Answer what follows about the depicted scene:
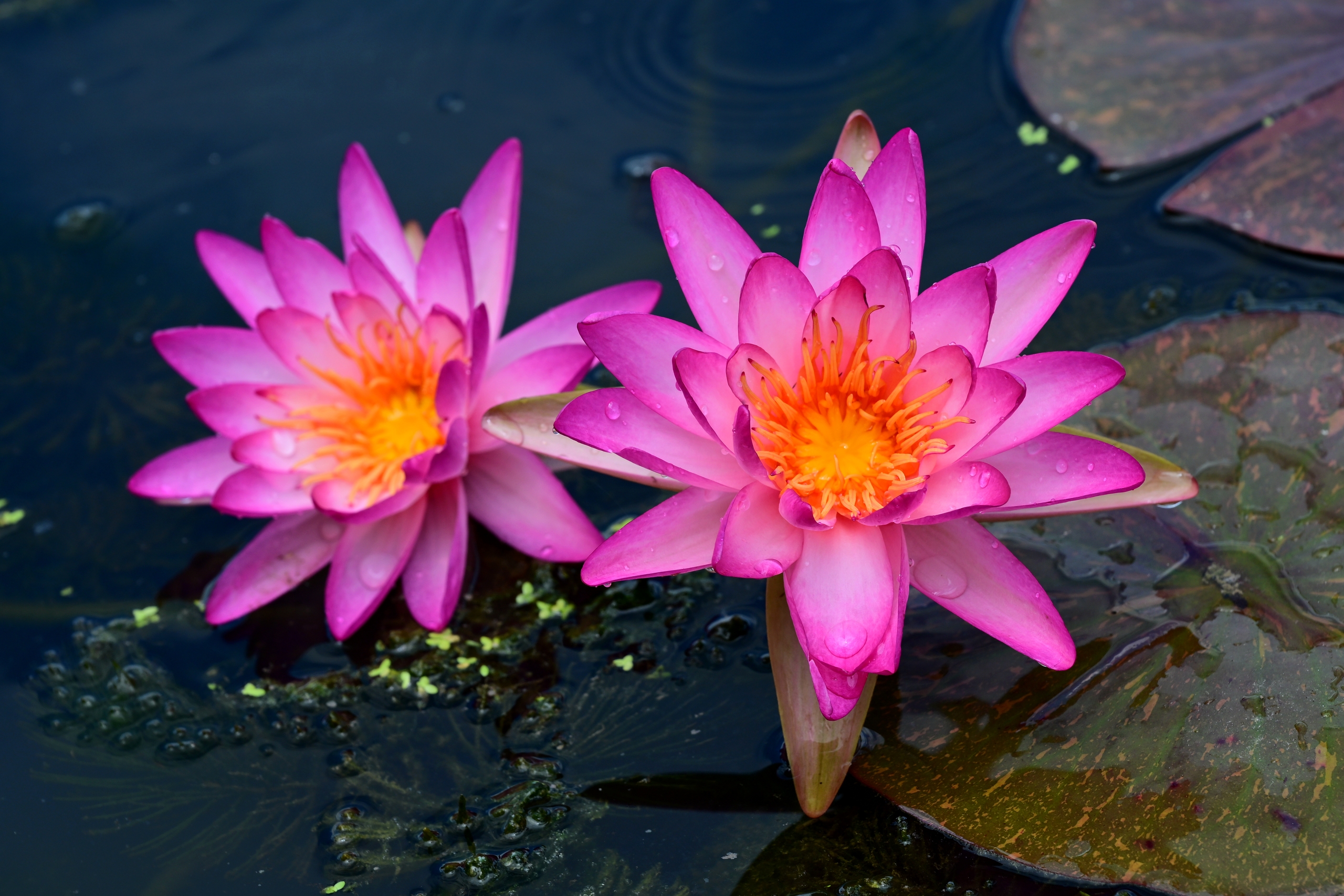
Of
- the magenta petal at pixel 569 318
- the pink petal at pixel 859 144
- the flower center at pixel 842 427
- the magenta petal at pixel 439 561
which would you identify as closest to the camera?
the flower center at pixel 842 427

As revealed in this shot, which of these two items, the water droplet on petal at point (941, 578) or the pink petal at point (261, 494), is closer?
the water droplet on petal at point (941, 578)

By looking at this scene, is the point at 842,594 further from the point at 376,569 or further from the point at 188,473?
the point at 188,473

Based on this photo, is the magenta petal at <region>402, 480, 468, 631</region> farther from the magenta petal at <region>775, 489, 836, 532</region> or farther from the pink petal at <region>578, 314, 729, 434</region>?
the magenta petal at <region>775, 489, 836, 532</region>

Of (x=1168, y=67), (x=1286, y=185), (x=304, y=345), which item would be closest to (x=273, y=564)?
(x=304, y=345)

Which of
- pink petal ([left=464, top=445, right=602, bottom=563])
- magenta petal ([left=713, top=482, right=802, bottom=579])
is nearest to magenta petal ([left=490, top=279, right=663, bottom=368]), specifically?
pink petal ([left=464, top=445, right=602, bottom=563])

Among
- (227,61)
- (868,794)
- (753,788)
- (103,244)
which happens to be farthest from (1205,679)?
(227,61)

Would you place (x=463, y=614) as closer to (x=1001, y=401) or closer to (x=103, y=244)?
(x=1001, y=401)

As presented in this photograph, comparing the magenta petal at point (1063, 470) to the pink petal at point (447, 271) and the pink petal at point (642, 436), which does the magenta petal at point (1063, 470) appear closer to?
the pink petal at point (642, 436)

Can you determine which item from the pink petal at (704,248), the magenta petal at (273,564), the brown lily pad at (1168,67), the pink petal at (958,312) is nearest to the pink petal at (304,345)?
the magenta petal at (273,564)
